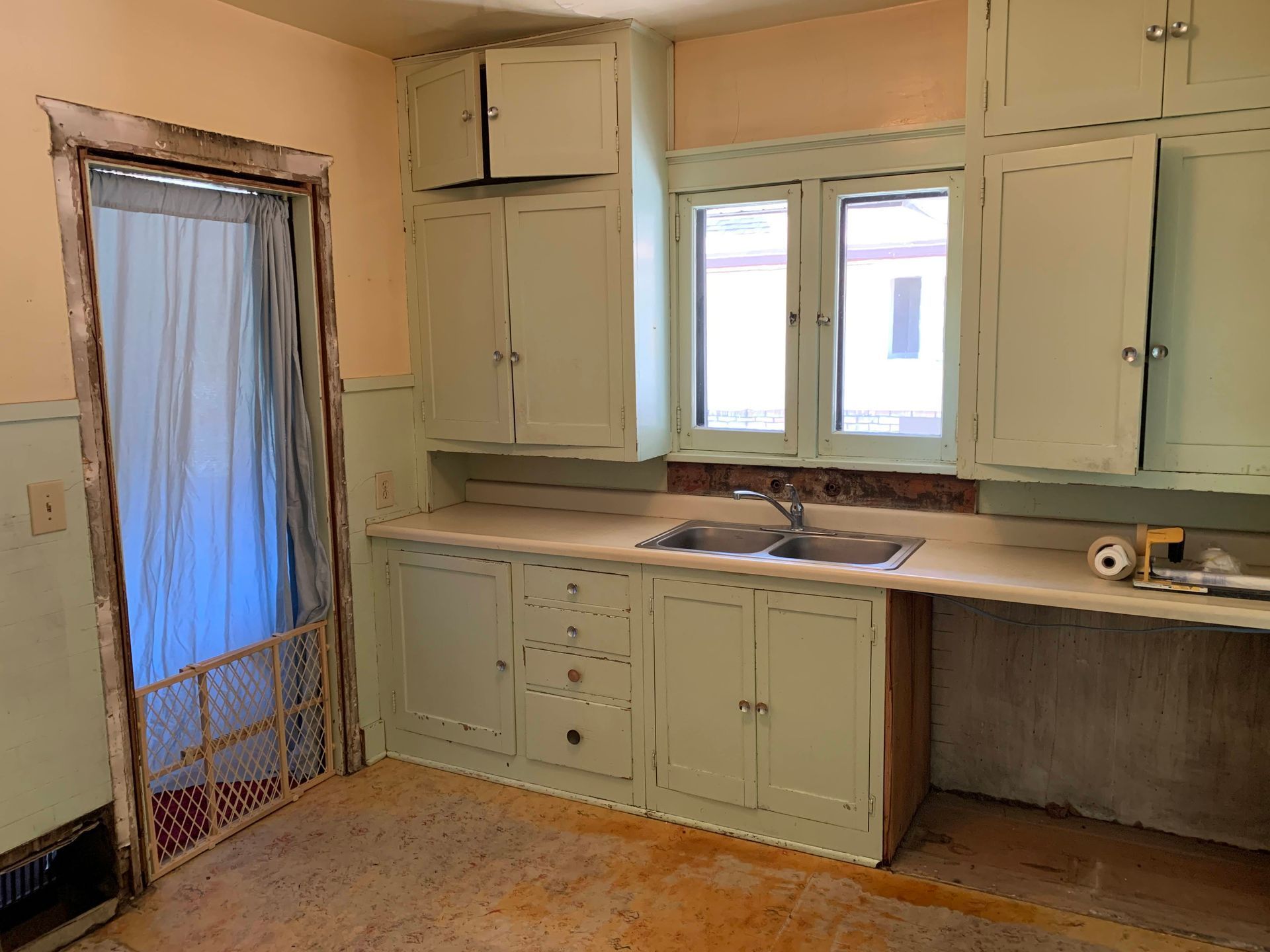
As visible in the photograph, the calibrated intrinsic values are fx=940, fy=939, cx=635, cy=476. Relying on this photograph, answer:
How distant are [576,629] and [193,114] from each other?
1.96m

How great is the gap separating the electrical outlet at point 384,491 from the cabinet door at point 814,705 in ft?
4.99

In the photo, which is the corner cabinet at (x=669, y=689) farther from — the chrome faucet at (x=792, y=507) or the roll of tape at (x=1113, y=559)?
the roll of tape at (x=1113, y=559)

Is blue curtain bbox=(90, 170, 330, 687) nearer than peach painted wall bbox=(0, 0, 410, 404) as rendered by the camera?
No

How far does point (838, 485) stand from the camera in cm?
325

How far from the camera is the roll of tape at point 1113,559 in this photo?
8.14 ft

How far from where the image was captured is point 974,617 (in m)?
3.07

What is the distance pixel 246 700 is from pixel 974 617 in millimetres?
2414

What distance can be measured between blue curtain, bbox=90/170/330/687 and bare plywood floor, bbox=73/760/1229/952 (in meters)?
0.69

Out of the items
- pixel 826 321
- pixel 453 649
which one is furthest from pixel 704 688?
pixel 826 321

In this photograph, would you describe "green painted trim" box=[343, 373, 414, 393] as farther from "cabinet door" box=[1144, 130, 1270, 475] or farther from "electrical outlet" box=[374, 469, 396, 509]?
"cabinet door" box=[1144, 130, 1270, 475]

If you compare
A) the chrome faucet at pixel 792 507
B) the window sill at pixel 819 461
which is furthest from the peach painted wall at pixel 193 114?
the chrome faucet at pixel 792 507

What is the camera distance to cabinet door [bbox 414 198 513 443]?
338cm

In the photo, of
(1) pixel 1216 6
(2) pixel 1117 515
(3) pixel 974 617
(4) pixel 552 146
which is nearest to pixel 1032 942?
(3) pixel 974 617

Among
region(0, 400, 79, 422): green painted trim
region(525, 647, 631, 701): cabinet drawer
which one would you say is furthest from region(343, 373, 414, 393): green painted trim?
region(525, 647, 631, 701): cabinet drawer
